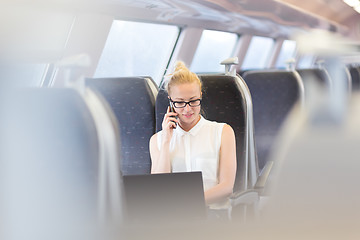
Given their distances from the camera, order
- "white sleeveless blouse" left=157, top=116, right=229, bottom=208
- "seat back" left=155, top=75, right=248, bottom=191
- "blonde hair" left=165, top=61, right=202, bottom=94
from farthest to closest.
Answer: "seat back" left=155, top=75, right=248, bottom=191, "white sleeveless blouse" left=157, top=116, right=229, bottom=208, "blonde hair" left=165, top=61, right=202, bottom=94

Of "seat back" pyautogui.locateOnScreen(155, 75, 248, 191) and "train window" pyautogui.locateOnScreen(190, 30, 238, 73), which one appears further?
"seat back" pyautogui.locateOnScreen(155, 75, 248, 191)

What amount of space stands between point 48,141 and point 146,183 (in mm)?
163

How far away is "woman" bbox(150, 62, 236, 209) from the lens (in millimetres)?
793

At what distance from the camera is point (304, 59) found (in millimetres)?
465

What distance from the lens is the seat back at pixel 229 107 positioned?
1.14 metres

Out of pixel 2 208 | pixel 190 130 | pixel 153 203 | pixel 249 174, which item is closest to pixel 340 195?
pixel 153 203

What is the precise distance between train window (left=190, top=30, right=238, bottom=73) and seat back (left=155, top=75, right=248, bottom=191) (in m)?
0.43

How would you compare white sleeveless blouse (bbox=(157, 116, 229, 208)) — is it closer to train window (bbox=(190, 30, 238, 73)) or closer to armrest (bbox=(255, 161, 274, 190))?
armrest (bbox=(255, 161, 274, 190))

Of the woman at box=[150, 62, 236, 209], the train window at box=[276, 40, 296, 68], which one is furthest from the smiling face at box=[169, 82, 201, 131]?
the train window at box=[276, 40, 296, 68]

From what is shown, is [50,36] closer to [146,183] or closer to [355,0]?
[146,183]

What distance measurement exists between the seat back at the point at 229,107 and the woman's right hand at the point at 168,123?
0.93 feet

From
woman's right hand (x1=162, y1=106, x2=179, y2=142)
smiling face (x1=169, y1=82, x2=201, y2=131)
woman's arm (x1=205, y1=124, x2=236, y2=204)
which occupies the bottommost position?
woman's arm (x1=205, y1=124, x2=236, y2=204)

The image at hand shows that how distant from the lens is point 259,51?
0.69m

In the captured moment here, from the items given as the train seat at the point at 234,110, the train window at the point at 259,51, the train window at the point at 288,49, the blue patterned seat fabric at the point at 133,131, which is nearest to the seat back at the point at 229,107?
the train seat at the point at 234,110
